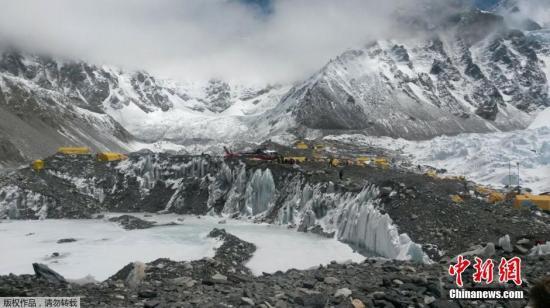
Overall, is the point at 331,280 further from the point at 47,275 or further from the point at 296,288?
the point at 47,275

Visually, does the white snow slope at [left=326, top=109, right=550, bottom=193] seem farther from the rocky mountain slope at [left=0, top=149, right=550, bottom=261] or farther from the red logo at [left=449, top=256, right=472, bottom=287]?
the red logo at [left=449, top=256, right=472, bottom=287]

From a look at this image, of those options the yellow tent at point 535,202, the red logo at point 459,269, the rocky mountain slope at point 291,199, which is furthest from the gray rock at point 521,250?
the yellow tent at point 535,202

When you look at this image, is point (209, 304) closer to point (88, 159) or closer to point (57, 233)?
point (57, 233)

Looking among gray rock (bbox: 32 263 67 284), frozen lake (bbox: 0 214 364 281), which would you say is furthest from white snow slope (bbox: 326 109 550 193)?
gray rock (bbox: 32 263 67 284)

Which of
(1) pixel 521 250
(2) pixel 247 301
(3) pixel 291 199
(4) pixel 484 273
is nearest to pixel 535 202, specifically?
(3) pixel 291 199

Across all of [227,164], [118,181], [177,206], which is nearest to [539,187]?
[227,164]

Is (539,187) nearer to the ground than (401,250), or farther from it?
farther from it
